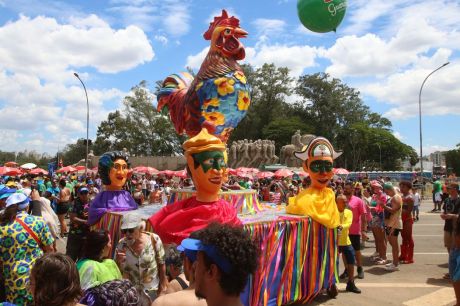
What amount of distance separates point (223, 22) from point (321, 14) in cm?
177

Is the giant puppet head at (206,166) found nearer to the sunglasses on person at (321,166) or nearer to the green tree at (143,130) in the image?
the sunglasses on person at (321,166)

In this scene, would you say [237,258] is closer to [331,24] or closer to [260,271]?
[260,271]

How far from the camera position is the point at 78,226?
683cm

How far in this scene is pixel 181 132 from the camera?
778 centimetres

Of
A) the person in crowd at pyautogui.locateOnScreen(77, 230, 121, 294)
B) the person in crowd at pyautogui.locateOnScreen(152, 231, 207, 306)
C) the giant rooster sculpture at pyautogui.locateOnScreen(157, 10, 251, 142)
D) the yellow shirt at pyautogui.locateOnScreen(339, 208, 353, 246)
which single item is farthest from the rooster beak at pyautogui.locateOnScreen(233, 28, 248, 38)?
the person in crowd at pyautogui.locateOnScreen(152, 231, 207, 306)

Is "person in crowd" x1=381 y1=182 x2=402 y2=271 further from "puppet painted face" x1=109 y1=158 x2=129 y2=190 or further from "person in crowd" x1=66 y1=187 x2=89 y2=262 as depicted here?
"person in crowd" x1=66 y1=187 x2=89 y2=262

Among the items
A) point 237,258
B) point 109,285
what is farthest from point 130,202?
point 237,258

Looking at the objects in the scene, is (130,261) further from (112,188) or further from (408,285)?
(408,285)

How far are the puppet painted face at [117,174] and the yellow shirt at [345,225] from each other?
3724mm

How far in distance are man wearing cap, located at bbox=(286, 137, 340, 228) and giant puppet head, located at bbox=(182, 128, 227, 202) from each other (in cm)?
159

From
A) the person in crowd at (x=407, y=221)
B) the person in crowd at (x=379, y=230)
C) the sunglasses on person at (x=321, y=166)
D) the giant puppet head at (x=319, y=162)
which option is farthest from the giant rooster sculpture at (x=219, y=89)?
the person in crowd at (x=379, y=230)

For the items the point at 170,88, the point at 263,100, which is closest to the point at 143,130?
the point at 263,100

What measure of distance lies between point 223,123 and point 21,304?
429 cm

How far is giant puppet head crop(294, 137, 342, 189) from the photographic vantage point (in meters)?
6.46
